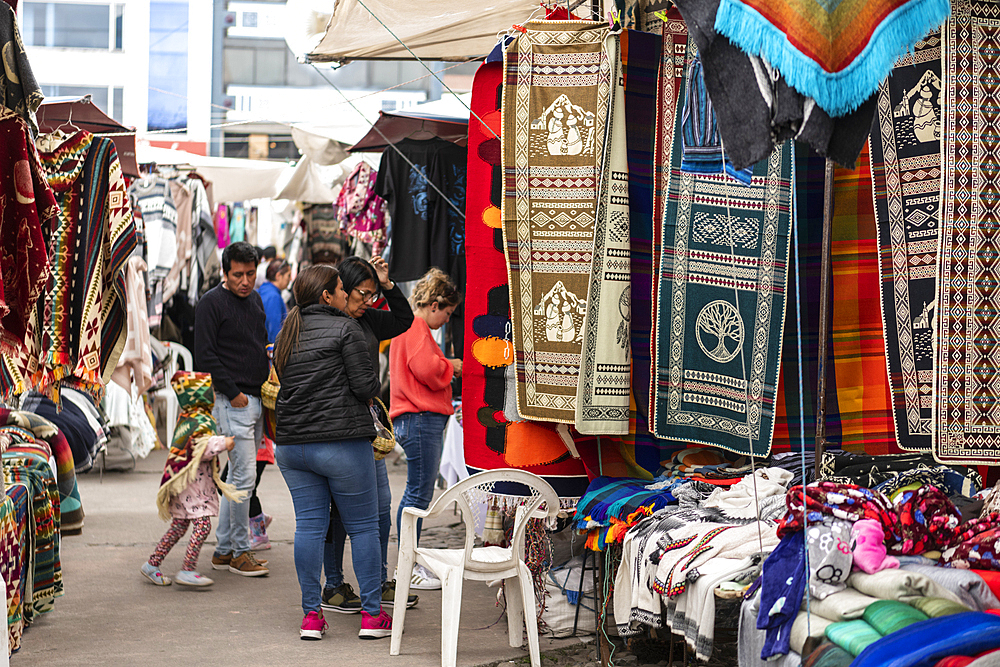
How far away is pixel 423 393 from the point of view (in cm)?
542

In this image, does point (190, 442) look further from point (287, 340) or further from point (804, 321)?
point (804, 321)

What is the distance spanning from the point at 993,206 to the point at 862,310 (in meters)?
0.60

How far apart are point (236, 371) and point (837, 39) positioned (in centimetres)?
396

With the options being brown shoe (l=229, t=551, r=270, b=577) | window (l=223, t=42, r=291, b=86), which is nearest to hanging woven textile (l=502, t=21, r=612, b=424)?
brown shoe (l=229, t=551, r=270, b=577)

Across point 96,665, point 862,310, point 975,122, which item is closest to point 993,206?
point 975,122

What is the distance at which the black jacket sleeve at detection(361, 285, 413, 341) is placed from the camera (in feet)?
17.1

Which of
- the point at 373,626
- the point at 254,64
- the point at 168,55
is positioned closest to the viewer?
the point at 373,626

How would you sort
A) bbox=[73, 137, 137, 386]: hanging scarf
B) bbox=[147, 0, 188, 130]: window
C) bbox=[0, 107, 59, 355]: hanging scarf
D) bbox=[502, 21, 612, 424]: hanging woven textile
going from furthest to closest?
bbox=[147, 0, 188, 130]: window
bbox=[73, 137, 137, 386]: hanging scarf
bbox=[502, 21, 612, 424]: hanging woven textile
bbox=[0, 107, 59, 355]: hanging scarf

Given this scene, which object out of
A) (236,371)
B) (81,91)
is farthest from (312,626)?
(81,91)

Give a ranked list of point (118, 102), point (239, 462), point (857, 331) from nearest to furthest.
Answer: point (857, 331)
point (239, 462)
point (118, 102)

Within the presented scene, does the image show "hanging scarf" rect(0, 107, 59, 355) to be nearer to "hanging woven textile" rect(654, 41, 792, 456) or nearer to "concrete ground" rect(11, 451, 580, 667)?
"concrete ground" rect(11, 451, 580, 667)


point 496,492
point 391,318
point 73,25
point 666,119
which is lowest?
point 496,492

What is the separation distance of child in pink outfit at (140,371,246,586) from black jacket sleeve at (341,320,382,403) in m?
1.33

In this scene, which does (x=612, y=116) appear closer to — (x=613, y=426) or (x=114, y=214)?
(x=613, y=426)
